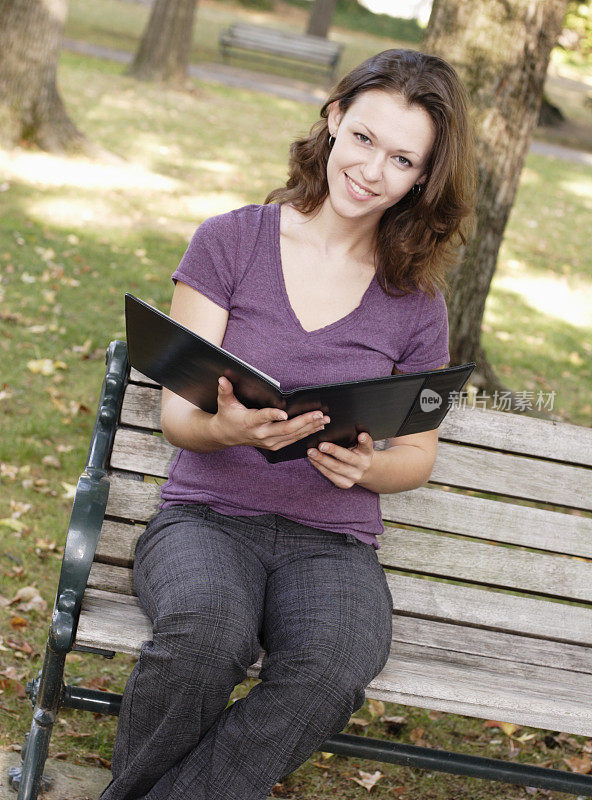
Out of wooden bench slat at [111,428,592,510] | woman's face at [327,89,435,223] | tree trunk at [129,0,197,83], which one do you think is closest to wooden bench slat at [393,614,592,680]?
wooden bench slat at [111,428,592,510]

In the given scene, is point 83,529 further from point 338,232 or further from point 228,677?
point 338,232

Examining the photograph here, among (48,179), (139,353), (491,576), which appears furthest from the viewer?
(48,179)

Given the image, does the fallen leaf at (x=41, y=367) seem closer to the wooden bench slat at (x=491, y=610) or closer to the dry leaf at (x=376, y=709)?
the dry leaf at (x=376, y=709)

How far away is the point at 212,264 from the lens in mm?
2605

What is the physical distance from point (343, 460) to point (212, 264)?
66 cm

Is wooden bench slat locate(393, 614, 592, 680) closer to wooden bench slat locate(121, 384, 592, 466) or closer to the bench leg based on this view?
wooden bench slat locate(121, 384, 592, 466)

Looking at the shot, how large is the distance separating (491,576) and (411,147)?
138 cm

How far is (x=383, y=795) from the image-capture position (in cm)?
304

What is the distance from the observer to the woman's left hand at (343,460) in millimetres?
2387

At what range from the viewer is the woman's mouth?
2.62 meters

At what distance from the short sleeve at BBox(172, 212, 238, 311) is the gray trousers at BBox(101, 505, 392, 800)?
2.21 feet

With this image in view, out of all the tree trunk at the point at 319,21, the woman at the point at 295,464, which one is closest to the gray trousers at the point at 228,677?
the woman at the point at 295,464

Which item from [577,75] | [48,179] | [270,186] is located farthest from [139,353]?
[577,75]

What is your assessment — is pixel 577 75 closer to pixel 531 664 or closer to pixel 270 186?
pixel 270 186
